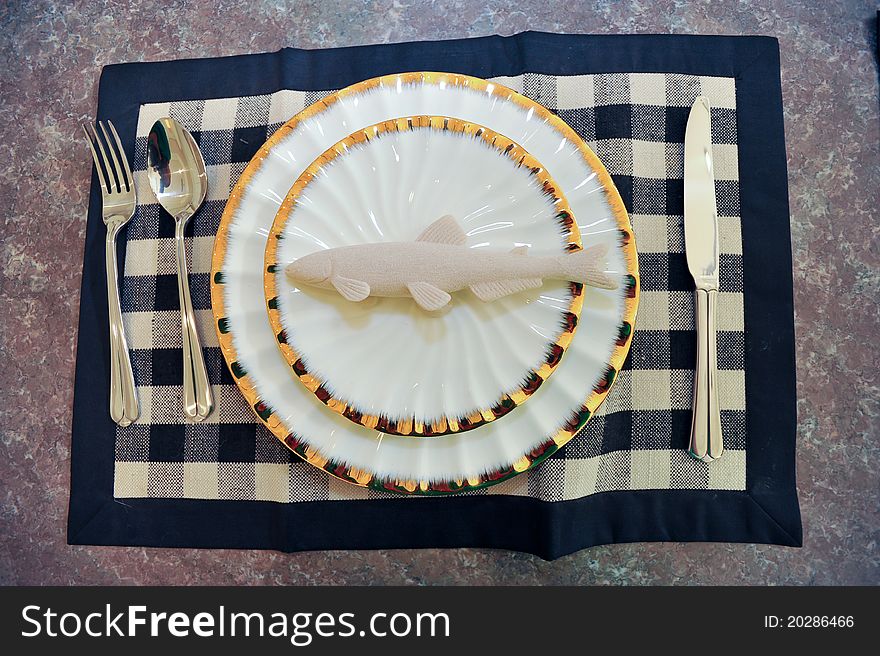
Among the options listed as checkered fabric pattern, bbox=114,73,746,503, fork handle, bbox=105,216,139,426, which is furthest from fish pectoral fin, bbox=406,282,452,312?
fork handle, bbox=105,216,139,426

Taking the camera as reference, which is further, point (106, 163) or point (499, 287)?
point (106, 163)

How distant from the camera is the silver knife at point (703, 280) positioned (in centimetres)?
58

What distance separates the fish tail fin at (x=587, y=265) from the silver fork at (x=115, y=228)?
0.44m

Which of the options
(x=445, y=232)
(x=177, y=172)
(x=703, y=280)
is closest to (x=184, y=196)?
(x=177, y=172)

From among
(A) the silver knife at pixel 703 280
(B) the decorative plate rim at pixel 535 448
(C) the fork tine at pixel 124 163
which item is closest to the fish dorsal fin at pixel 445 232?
(B) the decorative plate rim at pixel 535 448

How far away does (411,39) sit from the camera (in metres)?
0.66

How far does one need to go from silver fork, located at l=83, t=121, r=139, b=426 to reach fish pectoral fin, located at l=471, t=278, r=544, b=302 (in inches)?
14.6

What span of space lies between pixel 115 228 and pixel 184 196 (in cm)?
8

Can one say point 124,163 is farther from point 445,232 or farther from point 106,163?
point 445,232

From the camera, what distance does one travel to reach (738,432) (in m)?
0.60

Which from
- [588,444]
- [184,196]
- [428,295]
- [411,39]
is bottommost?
[588,444]

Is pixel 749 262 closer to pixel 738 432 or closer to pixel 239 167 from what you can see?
pixel 738 432

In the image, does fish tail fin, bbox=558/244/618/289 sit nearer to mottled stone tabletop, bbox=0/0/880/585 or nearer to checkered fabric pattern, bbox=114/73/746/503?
checkered fabric pattern, bbox=114/73/746/503

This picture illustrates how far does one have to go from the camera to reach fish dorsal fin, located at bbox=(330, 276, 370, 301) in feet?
1.62
